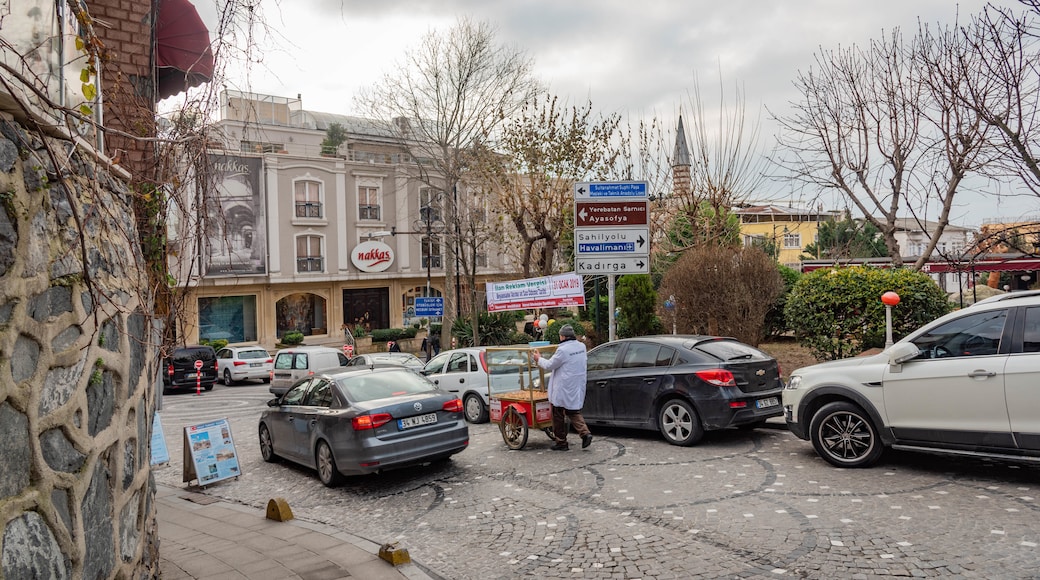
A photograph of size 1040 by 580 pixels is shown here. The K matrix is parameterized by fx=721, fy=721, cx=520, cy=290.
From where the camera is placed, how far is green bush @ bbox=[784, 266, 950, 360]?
13000mm

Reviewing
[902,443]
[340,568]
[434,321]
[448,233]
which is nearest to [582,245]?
[902,443]

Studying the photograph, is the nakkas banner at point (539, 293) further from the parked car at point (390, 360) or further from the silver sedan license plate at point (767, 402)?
the silver sedan license plate at point (767, 402)

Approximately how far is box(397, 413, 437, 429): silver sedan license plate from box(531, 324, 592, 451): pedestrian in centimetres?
177

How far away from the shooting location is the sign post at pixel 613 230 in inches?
559

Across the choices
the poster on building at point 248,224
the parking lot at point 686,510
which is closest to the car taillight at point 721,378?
the parking lot at point 686,510

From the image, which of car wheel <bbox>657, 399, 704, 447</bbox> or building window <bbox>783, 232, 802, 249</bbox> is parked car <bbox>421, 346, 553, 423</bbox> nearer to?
car wheel <bbox>657, 399, 704, 447</bbox>

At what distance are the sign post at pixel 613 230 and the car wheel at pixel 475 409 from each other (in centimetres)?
322

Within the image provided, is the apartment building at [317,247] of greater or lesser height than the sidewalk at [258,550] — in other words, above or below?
above

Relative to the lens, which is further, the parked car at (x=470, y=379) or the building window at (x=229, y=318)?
the building window at (x=229, y=318)

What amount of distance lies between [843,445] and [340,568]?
5586mm

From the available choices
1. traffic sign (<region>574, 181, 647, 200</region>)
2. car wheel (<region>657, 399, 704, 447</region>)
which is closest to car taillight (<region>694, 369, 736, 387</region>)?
car wheel (<region>657, 399, 704, 447</region>)

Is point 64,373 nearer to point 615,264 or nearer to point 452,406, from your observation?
Result: point 452,406

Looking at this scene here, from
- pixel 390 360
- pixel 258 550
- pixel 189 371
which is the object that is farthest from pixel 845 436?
pixel 189 371

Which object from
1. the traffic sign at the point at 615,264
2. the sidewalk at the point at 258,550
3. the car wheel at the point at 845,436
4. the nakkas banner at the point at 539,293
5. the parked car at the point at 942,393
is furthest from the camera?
the nakkas banner at the point at 539,293
